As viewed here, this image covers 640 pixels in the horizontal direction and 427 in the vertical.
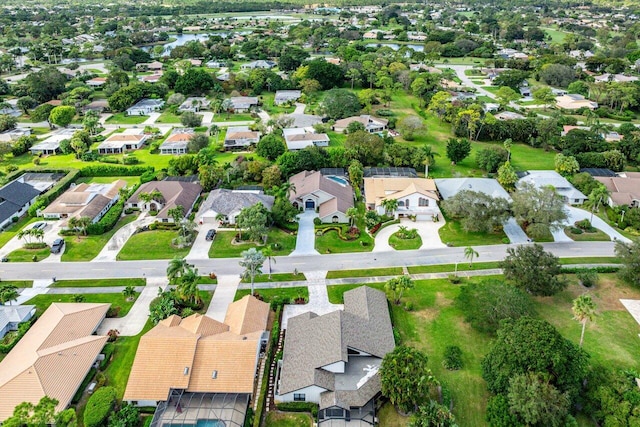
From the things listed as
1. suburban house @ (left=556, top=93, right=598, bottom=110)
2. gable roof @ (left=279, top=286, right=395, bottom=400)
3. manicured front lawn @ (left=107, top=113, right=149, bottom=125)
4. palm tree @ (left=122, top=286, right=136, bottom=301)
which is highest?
gable roof @ (left=279, top=286, right=395, bottom=400)

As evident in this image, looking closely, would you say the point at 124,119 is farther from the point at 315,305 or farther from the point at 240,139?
the point at 315,305

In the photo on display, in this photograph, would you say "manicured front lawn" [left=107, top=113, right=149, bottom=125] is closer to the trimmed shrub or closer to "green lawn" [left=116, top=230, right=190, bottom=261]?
"green lawn" [left=116, top=230, right=190, bottom=261]

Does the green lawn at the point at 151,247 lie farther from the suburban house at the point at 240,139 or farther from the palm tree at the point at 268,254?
the suburban house at the point at 240,139

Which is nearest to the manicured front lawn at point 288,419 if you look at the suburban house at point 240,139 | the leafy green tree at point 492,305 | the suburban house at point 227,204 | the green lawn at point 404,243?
the leafy green tree at point 492,305

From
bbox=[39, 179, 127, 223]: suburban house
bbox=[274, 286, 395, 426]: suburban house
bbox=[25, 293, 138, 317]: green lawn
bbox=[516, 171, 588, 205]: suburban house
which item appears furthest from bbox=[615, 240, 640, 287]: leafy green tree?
bbox=[39, 179, 127, 223]: suburban house

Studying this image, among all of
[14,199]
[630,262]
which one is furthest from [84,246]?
[630,262]

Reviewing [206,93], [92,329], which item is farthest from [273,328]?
[206,93]

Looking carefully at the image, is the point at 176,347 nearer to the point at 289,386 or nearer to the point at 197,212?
the point at 289,386
